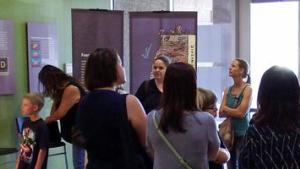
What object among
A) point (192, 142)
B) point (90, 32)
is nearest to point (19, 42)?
point (90, 32)

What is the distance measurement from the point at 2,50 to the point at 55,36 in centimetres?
74

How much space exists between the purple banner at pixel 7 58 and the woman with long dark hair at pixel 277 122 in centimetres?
353

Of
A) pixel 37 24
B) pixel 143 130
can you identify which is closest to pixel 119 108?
pixel 143 130

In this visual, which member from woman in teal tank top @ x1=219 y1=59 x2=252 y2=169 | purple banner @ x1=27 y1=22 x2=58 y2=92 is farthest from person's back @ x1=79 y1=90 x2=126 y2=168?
purple banner @ x1=27 y1=22 x2=58 y2=92

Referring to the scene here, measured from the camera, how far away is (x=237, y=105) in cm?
456

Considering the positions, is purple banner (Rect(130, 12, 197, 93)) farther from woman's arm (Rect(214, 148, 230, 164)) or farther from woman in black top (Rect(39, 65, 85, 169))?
woman's arm (Rect(214, 148, 230, 164))

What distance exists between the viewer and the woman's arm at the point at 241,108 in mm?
4484

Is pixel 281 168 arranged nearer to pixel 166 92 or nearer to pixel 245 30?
pixel 166 92

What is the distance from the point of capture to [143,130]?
2.56 metres

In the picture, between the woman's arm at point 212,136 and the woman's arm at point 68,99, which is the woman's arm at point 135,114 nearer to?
the woman's arm at point 212,136

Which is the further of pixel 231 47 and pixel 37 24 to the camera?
pixel 231 47

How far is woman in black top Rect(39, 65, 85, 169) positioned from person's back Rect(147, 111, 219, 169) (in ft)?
6.63

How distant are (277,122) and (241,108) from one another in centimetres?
237

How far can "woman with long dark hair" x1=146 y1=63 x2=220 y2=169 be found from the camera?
229cm
